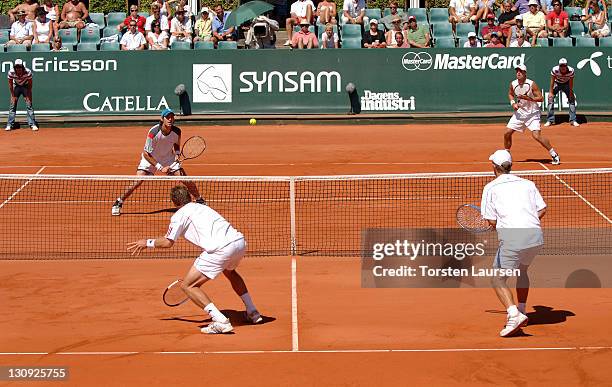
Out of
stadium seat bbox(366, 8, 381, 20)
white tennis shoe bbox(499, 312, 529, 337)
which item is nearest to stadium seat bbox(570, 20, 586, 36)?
stadium seat bbox(366, 8, 381, 20)

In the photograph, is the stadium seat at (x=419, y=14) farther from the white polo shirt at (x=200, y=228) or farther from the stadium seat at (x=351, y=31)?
the white polo shirt at (x=200, y=228)

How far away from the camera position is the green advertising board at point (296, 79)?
26781mm

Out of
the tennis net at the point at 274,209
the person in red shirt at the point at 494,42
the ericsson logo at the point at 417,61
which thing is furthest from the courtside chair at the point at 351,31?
the tennis net at the point at 274,209

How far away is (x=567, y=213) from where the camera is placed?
1686cm

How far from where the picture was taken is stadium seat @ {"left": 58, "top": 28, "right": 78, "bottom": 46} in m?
27.9

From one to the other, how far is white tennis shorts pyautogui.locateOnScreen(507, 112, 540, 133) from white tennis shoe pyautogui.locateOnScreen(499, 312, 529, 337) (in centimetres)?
1012

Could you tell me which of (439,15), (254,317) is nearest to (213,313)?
(254,317)

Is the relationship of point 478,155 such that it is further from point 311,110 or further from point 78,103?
point 78,103

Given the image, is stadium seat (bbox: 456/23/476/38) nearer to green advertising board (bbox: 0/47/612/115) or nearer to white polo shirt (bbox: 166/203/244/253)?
green advertising board (bbox: 0/47/612/115)

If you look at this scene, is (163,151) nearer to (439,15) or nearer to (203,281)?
(203,281)

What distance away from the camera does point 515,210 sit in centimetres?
1020

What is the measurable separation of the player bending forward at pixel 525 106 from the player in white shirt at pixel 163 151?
6391 millimetres

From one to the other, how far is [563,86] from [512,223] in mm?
16174

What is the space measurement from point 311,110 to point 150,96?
4.03 meters
